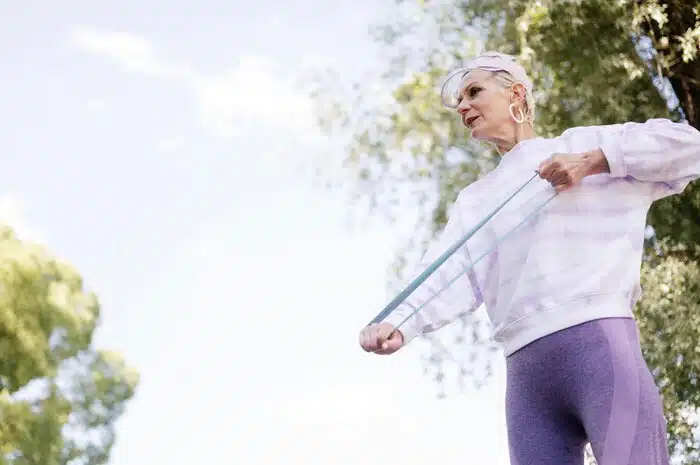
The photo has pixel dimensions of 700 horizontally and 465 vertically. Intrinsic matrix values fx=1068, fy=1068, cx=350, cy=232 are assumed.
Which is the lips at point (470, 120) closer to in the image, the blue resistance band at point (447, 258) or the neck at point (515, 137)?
the neck at point (515, 137)

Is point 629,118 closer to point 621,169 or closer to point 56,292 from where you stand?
point 621,169

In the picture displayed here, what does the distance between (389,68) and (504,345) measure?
26.8 feet

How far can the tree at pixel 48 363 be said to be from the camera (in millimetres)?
14164

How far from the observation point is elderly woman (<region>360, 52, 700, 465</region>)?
217 cm

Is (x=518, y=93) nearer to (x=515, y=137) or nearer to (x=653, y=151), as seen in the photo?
(x=515, y=137)

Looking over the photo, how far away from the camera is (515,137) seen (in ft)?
8.57

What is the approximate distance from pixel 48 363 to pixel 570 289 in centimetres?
1354

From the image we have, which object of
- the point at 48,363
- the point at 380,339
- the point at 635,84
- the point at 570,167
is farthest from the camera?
the point at 48,363

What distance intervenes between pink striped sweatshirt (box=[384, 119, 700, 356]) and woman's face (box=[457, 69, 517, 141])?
0.12 metres

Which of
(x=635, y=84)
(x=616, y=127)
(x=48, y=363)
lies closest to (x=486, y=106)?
(x=616, y=127)

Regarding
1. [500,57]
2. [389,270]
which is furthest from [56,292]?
[500,57]

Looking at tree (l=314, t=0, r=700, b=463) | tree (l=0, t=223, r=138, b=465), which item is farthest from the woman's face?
tree (l=0, t=223, r=138, b=465)

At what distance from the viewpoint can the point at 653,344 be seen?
8930mm

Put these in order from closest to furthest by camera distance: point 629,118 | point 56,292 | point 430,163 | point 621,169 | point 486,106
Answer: point 621,169 < point 486,106 < point 629,118 < point 430,163 < point 56,292
